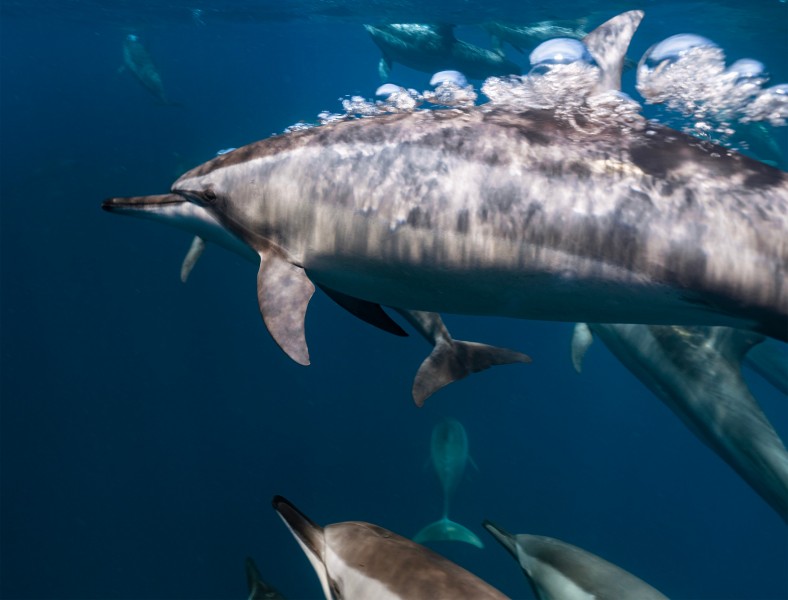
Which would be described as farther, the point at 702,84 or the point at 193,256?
the point at 702,84

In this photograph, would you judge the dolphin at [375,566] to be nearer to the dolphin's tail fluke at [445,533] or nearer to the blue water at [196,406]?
the dolphin's tail fluke at [445,533]

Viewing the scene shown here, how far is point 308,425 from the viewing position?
2345 centimetres

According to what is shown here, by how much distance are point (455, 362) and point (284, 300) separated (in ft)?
8.05

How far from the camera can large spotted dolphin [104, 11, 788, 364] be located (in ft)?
12.5

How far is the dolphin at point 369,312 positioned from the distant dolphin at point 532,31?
19.9 metres

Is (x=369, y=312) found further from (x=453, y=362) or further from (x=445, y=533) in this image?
(x=445, y=533)

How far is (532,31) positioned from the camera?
81.1 ft

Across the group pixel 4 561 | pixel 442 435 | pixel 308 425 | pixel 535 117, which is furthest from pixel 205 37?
pixel 535 117

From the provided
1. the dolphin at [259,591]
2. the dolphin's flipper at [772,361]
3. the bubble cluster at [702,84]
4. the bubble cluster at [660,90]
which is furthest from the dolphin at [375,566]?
the dolphin's flipper at [772,361]

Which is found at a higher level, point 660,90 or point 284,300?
point 660,90

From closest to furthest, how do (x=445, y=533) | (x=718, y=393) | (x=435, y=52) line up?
(x=718, y=393), (x=445, y=533), (x=435, y=52)

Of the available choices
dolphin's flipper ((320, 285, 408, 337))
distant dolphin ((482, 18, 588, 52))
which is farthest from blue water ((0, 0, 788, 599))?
dolphin's flipper ((320, 285, 408, 337))

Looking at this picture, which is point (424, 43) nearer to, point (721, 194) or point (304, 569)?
point (304, 569)

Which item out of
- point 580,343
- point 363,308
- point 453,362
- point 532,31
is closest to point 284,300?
point 363,308
